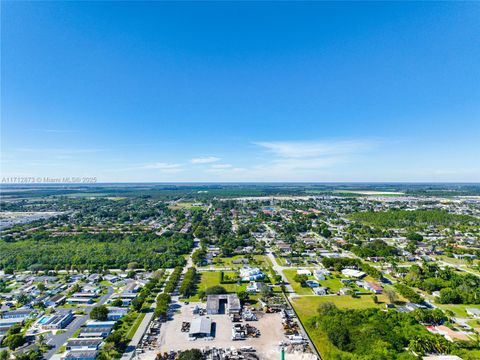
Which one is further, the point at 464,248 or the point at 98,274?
the point at 464,248

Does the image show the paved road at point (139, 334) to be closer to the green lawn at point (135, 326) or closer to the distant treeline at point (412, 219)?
the green lawn at point (135, 326)

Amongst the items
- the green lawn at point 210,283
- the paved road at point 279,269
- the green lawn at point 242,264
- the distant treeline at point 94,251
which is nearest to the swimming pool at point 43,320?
the green lawn at point 210,283

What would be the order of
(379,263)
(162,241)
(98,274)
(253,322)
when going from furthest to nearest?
(162,241) < (379,263) < (98,274) < (253,322)

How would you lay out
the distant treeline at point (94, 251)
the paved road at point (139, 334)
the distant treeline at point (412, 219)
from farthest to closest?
the distant treeline at point (412, 219) → the distant treeline at point (94, 251) → the paved road at point (139, 334)

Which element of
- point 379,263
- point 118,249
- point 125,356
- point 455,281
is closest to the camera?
point 125,356

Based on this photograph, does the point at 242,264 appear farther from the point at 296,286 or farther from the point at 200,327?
the point at 200,327

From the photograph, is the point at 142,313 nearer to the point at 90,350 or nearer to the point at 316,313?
the point at 90,350

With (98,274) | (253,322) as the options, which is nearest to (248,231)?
(98,274)

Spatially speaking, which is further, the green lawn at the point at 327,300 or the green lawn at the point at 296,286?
the green lawn at the point at 296,286
